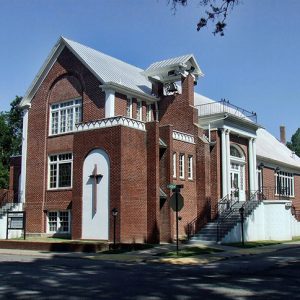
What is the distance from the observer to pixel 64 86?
109 feet

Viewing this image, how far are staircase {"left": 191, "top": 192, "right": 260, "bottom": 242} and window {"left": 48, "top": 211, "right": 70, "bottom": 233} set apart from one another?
780 centimetres

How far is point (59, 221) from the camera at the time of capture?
104 ft

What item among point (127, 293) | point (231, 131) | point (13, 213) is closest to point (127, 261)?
point (127, 293)

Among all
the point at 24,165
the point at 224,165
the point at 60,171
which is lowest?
the point at 60,171

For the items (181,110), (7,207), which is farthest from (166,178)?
(7,207)

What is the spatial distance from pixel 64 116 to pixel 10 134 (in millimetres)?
24104

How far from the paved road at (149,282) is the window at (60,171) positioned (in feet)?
48.1

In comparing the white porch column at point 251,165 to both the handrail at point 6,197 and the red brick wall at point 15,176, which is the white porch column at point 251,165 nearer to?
the red brick wall at point 15,176

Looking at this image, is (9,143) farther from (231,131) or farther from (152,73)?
(231,131)

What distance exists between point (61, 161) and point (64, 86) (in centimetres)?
492

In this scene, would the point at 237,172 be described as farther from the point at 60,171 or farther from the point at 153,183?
the point at 60,171

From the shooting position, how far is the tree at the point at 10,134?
2142 inches

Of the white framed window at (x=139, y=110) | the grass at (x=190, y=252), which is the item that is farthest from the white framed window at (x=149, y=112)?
the grass at (x=190, y=252)

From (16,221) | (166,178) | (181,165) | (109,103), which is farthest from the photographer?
(181,165)
